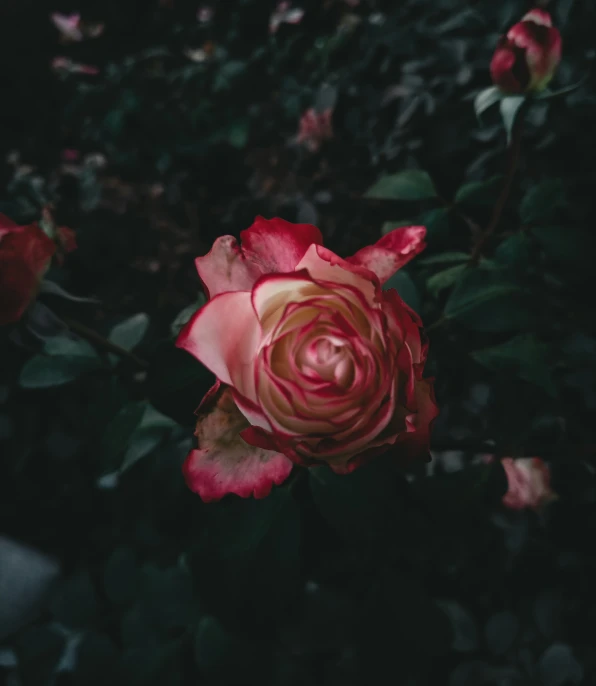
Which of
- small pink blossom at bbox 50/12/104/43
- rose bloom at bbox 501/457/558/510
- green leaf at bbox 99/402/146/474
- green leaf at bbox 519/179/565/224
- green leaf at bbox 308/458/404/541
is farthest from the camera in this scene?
small pink blossom at bbox 50/12/104/43

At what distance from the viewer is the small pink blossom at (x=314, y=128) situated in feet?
3.59

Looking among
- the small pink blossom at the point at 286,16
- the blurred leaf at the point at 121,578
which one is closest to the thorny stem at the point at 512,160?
the blurred leaf at the point at 121,578

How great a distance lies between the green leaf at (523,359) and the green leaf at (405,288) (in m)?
0.09

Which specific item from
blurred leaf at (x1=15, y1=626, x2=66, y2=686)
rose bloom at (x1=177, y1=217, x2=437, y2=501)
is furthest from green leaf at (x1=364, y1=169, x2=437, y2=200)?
blurred leaf at (x1=15, y1=626, x2=66, y2=686)

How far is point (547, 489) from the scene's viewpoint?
751 millimetres

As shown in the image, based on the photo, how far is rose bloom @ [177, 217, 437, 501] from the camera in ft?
1.00

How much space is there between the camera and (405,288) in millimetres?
547

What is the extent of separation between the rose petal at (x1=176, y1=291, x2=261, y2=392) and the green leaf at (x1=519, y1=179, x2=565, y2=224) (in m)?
0.47

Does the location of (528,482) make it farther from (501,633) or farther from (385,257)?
(385,257)

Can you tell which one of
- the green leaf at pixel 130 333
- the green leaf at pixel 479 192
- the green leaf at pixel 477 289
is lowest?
the green leaf at pixel 130 333

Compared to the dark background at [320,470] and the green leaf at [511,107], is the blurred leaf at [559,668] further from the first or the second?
the green leaf at [511,107]

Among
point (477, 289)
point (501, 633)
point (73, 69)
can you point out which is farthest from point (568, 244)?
point (73, 69)

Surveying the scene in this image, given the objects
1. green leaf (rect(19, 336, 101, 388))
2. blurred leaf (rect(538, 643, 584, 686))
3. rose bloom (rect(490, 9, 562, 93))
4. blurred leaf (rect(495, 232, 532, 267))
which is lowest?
blurred leaf (rect(538, 643, 584, 686))

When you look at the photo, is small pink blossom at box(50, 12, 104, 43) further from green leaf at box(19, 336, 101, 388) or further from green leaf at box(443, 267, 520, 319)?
green leaf at box(443, 267, 520, 319)
